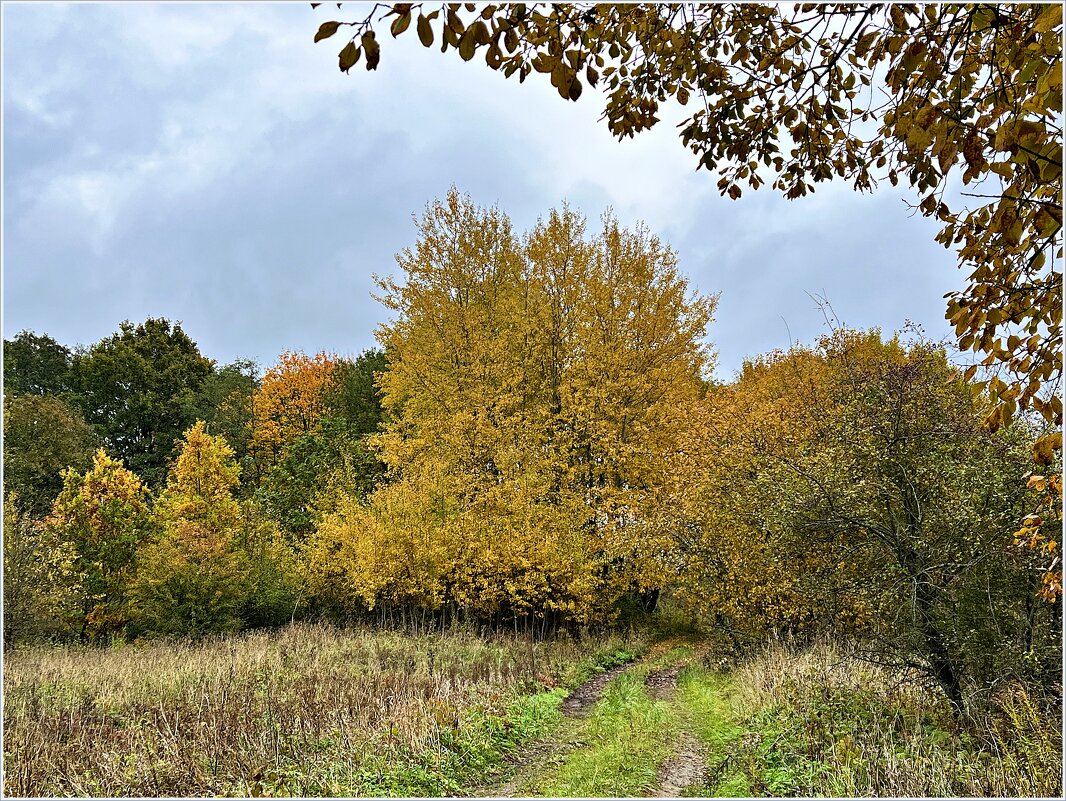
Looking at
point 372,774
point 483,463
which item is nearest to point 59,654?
point 483,463

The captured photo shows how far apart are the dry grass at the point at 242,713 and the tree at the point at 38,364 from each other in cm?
2116

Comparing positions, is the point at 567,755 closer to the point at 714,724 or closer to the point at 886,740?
the point at 714,724

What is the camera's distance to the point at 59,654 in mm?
11750

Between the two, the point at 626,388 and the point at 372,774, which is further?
the point at 626,388

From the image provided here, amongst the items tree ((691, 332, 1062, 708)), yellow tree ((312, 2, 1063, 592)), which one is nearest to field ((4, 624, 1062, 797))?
tree ((691, 332, 1062, 708))

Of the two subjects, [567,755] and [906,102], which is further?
[567,755]

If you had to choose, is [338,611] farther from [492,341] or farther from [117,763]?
[117,763]

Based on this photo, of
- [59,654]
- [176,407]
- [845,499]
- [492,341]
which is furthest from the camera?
[176,407]

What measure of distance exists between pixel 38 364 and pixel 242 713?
29.7 m

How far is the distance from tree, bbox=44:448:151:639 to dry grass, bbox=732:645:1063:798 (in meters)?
16.0

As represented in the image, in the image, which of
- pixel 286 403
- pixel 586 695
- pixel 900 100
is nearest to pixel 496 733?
pixel 586 695

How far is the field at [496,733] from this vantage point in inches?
186

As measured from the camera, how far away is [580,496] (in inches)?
533

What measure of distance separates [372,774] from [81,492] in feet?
50.2
